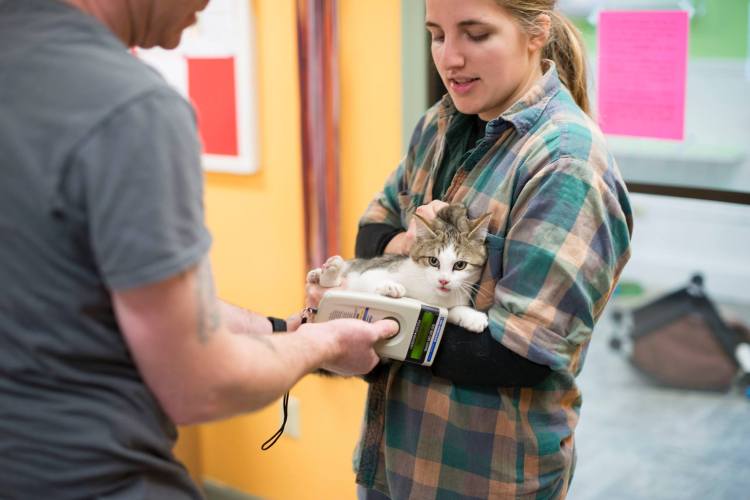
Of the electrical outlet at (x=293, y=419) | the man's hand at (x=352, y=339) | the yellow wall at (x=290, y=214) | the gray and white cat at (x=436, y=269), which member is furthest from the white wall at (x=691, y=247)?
the man's hand at (x=352, y=339)

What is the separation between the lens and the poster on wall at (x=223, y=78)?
2361mm

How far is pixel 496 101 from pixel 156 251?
730 millimetres

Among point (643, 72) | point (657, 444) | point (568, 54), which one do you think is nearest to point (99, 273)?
point (568, 54)

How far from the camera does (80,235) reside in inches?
33.6

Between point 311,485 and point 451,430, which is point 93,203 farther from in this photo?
point 311,485

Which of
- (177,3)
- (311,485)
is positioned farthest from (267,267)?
(177,3)

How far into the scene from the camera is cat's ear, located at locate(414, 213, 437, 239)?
53.9 inches

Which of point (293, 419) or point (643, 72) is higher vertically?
point (643, 72)

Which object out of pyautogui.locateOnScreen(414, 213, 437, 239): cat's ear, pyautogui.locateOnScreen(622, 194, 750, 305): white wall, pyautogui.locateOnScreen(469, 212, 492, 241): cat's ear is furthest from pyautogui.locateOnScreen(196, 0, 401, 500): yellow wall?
pyautogui.locateOnScreen(622, 194, 750, 305): white wall

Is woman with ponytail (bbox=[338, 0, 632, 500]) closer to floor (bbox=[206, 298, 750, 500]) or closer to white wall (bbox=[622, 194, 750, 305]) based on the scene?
floor (bbox=[206, 298, 750, 500])

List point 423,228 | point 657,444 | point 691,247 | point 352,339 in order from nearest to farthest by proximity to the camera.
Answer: point 352,339 → point 423,228 → point 657,444 → point 691,247

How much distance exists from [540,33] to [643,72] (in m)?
0.79

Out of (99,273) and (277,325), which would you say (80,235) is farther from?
(277,325)

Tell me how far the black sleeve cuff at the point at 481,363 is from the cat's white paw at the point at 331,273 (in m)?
0.28
